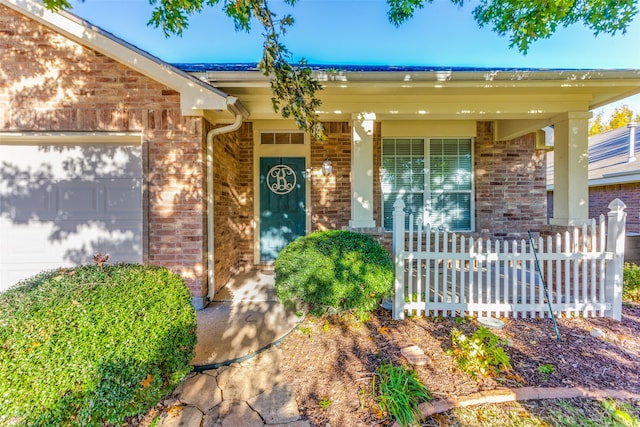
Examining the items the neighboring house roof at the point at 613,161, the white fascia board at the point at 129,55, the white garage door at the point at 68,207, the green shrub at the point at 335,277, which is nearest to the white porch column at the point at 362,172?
the green shrub at the point at 335,277

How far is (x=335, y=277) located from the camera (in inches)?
132

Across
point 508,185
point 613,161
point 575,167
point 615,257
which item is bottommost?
point 615,257

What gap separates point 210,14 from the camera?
5164 millimetres

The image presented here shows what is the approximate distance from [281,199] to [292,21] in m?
3.67

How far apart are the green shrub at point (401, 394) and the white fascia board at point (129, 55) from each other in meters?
3.82

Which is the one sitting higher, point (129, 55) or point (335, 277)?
point (129, 55)

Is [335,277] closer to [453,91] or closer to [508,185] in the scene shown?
[453,91]

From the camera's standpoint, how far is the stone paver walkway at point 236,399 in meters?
2.13

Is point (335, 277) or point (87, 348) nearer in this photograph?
point (87, 348)

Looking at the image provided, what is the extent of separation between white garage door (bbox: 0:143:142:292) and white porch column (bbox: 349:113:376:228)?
11.0 feet

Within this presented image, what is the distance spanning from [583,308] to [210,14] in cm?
757

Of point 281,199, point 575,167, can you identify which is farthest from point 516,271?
point 281,199

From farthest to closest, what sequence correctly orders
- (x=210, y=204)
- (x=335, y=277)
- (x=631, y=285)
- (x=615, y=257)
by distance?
1. (x=631, y=285)
2. (x=210, y=204)
3. (x=615, y=257)
4. (x=335, y=277)

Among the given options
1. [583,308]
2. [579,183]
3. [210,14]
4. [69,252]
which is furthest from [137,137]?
[579,183]
